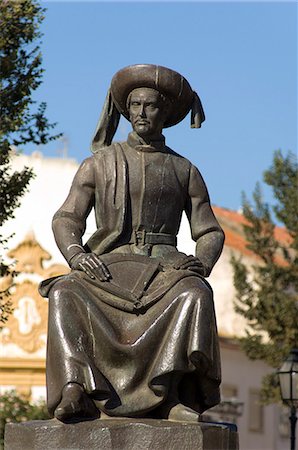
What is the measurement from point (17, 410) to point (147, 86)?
21616 millimetres

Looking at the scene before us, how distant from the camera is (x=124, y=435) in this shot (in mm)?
9219

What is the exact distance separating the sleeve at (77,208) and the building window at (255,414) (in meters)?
29.2

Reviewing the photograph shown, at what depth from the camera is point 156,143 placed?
1043 cm

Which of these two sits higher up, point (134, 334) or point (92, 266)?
point (92, 266)

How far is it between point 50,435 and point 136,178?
1902 millimetres

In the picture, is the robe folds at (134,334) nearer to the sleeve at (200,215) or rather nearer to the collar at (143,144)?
the sleeve at (200,215)

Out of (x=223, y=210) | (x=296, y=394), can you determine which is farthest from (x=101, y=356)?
(x=223, y=210)

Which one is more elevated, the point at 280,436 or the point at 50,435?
the point at 280,436

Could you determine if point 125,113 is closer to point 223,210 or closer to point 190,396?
point 190,396

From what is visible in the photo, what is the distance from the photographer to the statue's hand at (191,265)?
9789 mm

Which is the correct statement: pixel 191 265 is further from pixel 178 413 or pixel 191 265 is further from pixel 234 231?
pixel 234 231

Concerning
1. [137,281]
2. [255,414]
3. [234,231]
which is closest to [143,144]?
[137,281]

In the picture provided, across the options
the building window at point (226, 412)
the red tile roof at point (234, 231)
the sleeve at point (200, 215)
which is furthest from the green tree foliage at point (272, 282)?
the sleeve at point (200, 215)

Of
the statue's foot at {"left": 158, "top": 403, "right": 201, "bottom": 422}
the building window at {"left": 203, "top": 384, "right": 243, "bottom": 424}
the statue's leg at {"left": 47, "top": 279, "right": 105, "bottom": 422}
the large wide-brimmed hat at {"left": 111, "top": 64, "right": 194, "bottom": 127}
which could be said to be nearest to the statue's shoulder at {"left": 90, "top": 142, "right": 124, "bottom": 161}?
the large wide-brimmed hat at {"left": 111, "top": 64, "right": 194, "bottom": 127}
